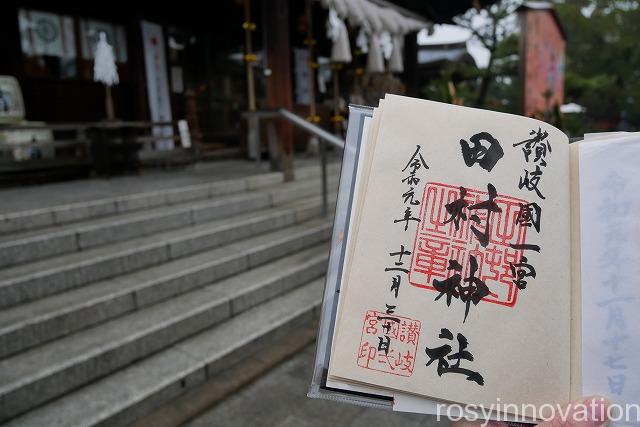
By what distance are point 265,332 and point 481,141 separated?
3.03 meters

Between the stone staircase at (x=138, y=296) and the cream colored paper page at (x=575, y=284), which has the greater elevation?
the cream colored paper page at (x=575, y=284)

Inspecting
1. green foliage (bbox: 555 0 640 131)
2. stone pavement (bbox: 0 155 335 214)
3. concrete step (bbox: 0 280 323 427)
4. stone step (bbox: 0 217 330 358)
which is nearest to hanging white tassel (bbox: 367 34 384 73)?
stone pavement (bbox: 0 155 335 214)

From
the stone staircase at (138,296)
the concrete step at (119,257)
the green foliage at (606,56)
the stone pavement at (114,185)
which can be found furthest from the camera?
the green foliage at (606,56)

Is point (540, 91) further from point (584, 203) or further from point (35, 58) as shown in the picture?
point (35, 58)

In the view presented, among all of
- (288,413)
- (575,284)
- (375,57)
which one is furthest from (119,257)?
(375,57)

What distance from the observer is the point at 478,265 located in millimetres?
1009

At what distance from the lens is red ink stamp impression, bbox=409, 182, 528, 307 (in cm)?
100

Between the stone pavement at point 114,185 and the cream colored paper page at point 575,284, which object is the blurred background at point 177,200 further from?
the cream colored paper page at point 575,284

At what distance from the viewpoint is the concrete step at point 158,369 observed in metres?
2.58

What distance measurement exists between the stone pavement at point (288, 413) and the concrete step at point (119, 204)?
97.4 inches

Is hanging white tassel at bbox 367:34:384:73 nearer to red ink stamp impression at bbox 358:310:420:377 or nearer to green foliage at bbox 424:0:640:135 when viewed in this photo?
red ink stamp impression at bbox 358:310:420:377

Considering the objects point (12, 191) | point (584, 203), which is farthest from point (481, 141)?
point (12, 191)

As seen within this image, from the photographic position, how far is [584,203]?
991 millimetres

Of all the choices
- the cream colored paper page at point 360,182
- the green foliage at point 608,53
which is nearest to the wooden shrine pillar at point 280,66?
the cream colored paper page at point 360,182
